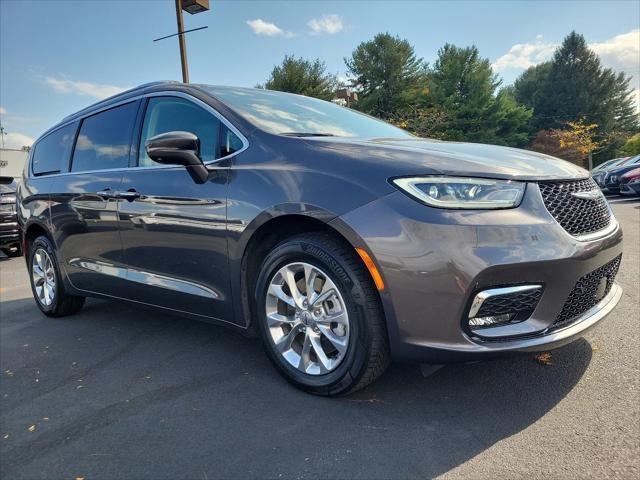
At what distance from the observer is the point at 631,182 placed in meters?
12.6

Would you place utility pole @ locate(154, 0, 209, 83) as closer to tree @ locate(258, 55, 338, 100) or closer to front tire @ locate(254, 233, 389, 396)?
front tire @ locate(254, 233, 389, 396)

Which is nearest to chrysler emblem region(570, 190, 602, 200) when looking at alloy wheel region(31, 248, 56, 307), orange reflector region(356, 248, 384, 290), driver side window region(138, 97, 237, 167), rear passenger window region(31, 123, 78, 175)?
orange reflector region(356, 248, 384, 290)

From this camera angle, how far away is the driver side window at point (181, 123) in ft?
9.23

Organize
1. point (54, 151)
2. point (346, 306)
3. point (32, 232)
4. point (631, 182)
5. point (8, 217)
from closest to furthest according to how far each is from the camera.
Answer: point (346, 306) < point (54, 151) < point (32, 232) < point (8, 217) < point (631, 182)

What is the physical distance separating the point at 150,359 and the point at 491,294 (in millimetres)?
2245

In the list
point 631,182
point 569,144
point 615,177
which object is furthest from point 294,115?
point 569,144

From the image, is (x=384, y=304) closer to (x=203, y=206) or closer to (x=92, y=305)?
(x=203, y=206)

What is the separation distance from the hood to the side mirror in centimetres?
67

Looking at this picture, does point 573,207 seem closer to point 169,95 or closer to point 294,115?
point 294,115

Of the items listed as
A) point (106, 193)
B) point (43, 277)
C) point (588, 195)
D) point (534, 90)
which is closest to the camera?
point (588, 195)

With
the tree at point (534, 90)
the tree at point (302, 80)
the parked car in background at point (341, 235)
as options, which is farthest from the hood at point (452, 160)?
the tree at point (534, 90)

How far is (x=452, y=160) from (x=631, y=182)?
13.0m

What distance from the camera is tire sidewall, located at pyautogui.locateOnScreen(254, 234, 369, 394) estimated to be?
2.17 metres

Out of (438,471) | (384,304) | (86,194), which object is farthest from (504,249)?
(86,194)
